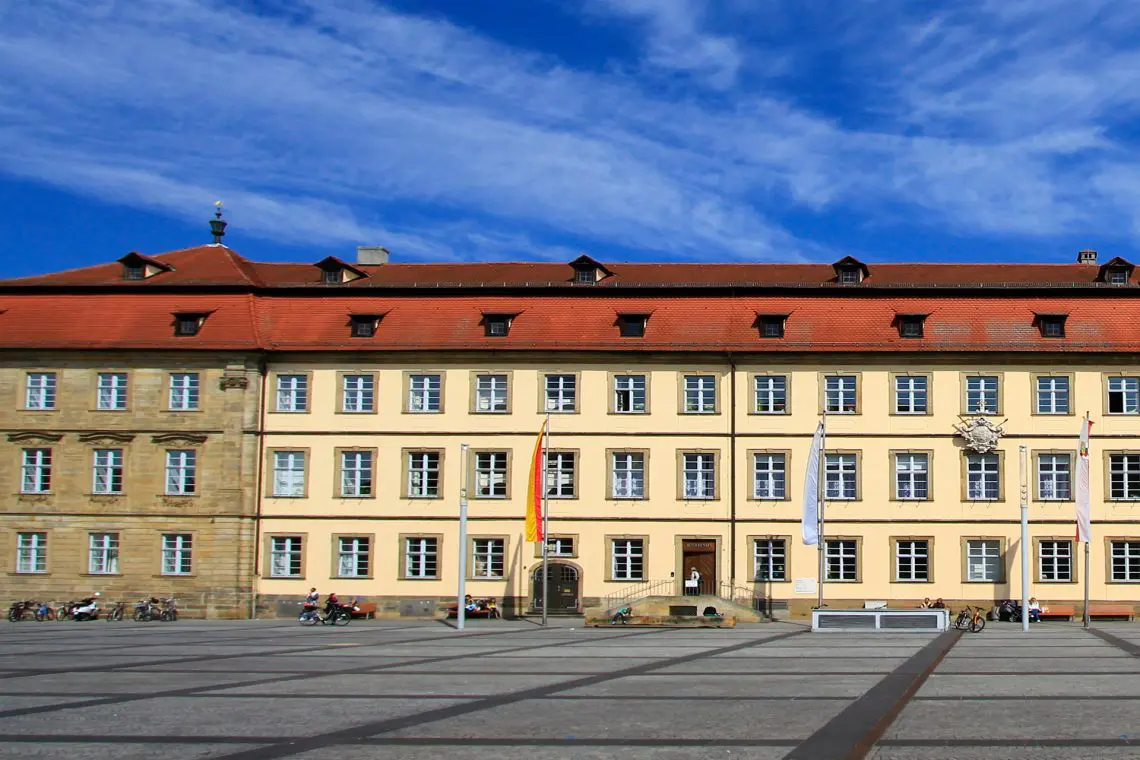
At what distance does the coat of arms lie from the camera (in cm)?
5366

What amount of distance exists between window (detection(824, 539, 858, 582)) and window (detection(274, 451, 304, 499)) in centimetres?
2038

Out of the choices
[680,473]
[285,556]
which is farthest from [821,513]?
[285,556]

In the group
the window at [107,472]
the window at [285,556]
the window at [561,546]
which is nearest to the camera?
the window at [561,546]

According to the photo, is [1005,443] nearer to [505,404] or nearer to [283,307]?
[505,404]

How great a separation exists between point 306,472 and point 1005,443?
87.3 ft

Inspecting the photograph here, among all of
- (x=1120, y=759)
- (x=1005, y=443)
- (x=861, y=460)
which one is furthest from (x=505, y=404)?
(x=1120, y=759)

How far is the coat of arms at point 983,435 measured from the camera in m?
53.7

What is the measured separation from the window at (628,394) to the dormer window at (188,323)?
53.7ft

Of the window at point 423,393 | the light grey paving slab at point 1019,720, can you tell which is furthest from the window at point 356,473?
the light grey paving slab at point 1019,720

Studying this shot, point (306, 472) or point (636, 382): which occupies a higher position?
point (636, 382)

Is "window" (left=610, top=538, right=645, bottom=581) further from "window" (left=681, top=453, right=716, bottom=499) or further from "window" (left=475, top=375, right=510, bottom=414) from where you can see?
"window" (left=475, top=375, right=510, bottom=414)

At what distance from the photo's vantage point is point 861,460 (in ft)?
179

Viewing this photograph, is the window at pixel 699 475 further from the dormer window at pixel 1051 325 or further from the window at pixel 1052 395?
the dormer window at pixel 1051 325

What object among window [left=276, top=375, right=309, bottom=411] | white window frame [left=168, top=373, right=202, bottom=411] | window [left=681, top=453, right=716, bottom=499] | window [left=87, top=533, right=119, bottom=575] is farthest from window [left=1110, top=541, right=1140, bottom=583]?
window [left=87, top=533, right=119, bottom=575]
